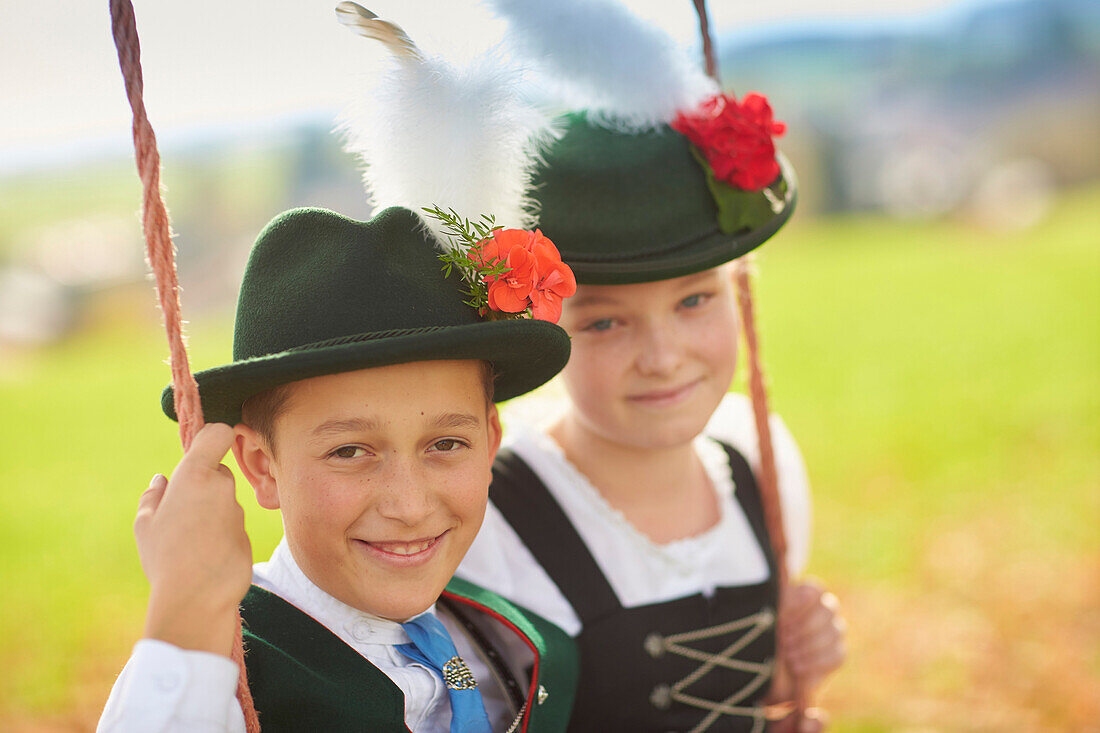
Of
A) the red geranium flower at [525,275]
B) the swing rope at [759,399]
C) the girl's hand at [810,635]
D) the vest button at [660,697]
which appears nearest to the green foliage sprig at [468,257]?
the red geranium flower at [525,275]

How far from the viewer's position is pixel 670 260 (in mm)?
1627

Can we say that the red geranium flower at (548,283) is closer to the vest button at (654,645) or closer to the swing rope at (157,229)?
the swing rope at (157,229)

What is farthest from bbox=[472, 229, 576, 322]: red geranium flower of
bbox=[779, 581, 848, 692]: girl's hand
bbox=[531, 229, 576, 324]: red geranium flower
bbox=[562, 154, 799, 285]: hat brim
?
bbox=[779, 581, 848, 692]: girl's hand

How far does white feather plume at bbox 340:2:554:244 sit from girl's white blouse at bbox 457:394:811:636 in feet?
2.24

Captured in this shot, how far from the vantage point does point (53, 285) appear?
36.6 ft

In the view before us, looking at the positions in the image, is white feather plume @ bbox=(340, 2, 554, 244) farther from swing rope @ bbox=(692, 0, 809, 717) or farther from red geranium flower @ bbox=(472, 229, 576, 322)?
swing rope @ bbox=(692, 0, 809, 717)

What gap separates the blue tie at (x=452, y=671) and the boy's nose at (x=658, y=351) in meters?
0.61

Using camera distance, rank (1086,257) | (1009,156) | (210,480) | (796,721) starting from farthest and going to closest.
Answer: (1009,156) → (1086,257) → (796,721) → (210,480)

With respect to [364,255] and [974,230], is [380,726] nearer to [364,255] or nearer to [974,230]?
[364,255]

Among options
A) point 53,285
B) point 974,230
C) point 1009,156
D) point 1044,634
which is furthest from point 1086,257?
point 53,285

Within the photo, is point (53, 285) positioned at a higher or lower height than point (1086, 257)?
higher

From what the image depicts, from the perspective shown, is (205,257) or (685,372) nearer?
(685,372)

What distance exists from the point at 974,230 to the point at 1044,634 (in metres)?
12.7

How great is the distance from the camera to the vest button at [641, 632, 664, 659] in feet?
5.77
